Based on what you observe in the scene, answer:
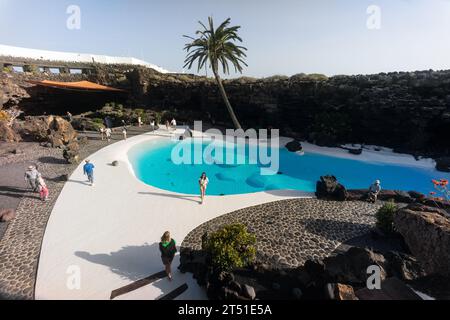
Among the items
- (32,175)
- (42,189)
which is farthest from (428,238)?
(32,175)

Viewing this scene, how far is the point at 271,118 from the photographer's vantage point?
30.5 m

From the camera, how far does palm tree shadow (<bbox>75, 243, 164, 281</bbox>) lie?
7777mm

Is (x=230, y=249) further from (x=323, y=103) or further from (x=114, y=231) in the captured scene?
(x=323, y=103)

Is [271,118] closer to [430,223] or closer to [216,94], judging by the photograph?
[216,94]

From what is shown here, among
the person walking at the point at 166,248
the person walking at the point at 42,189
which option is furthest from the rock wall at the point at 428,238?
the person walking at the point at 42,189

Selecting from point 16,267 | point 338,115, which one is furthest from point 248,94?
point 16,267

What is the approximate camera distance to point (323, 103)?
26828 millimetres

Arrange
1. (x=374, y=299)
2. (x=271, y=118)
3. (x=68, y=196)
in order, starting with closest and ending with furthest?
(x=374, y=299), (x=68, y=196), (x=271, y=118)

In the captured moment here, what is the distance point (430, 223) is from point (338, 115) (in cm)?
2010

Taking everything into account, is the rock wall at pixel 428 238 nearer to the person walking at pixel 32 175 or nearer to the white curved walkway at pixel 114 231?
the white curved walkway at pixel 114 231

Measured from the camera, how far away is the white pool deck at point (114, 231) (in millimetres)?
7254

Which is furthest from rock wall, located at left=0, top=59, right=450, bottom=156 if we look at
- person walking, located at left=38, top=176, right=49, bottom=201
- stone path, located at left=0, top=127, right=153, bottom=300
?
person walking, located at left=38, top=176, right=49, bottom=201

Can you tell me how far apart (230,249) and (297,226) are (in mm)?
4448

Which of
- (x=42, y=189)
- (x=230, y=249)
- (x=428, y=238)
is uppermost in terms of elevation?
(x=42, y=189)
